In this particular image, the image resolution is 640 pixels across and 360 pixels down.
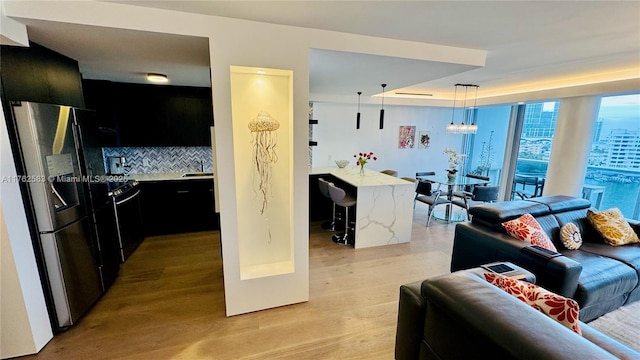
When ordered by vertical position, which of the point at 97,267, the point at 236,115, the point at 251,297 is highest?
the point at 236,115

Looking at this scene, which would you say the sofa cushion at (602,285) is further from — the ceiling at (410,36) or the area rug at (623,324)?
the ceiling at (410,36)

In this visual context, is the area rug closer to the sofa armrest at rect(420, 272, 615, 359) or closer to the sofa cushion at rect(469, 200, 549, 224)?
the sofa cushion at rect(469, 200, 549, 224)

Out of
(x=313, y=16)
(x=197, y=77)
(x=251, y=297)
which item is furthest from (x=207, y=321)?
(x=197, y=77)

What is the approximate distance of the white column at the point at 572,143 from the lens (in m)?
4.27

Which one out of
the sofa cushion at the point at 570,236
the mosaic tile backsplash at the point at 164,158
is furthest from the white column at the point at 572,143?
the mosaic tile backsplash at the point at 164,158

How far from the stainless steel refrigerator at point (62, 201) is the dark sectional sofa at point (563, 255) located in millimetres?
3860

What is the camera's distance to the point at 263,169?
2.62 m

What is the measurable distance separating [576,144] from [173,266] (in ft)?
21.5

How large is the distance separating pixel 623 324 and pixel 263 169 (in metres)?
3.65

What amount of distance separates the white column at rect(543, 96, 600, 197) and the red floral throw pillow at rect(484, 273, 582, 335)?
436 cm

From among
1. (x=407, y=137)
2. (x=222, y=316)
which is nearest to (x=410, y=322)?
(x=222, y=316)

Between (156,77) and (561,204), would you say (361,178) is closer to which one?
(561,204)

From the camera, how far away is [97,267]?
2605 mm

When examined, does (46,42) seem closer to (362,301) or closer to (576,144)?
(362,301)
